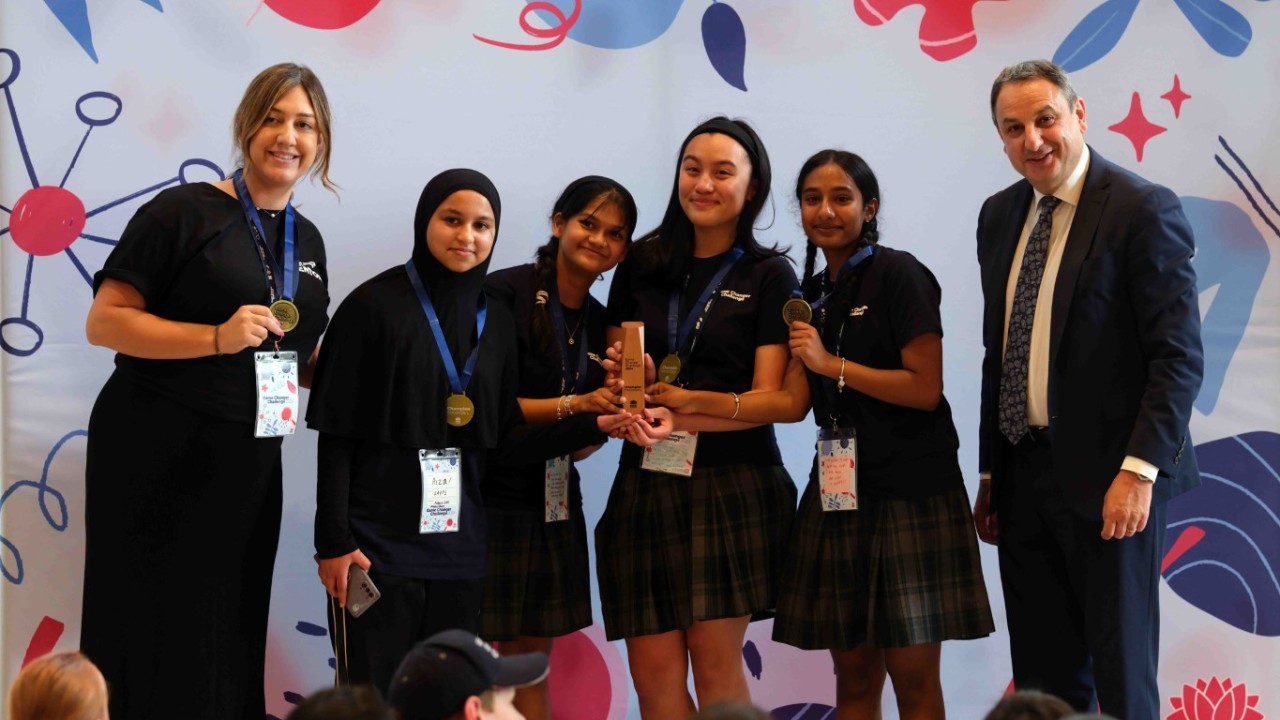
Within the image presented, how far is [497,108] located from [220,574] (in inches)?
67.9

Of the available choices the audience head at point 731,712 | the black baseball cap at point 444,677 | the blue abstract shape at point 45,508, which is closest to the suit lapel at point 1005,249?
the audience head at point 731,712

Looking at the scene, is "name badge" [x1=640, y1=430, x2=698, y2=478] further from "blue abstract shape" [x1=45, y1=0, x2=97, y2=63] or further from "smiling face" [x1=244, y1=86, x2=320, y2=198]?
"blue abstract shape" [x1=45, y1=0, x2=97, y2=63]

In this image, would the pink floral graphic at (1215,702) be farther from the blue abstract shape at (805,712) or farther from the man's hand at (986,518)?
the man's hand at (986,518)

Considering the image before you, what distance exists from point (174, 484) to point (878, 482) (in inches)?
71.5

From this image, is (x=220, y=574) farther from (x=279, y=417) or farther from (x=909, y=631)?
(x=909, y=631)

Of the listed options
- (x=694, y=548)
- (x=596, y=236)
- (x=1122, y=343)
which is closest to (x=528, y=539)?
(x=694, y=548)

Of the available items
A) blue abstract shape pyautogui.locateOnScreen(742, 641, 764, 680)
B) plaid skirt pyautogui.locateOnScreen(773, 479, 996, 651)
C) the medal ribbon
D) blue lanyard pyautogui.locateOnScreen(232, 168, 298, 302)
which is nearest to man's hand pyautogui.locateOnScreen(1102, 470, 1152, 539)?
plaid skirt pyautogui.locateOnScreen(773, 479, 996, 651)

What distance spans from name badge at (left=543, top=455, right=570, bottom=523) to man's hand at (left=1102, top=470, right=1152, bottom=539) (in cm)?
143

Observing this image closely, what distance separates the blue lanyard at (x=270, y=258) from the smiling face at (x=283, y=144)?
1.8 inches

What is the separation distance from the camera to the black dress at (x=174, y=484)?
3.08m

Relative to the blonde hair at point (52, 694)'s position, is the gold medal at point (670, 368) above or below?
above

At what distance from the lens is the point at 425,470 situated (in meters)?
3.10

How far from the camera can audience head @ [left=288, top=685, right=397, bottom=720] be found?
169 cm

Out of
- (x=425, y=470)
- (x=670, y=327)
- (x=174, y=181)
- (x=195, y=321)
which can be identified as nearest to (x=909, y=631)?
(x=670, y=327)
